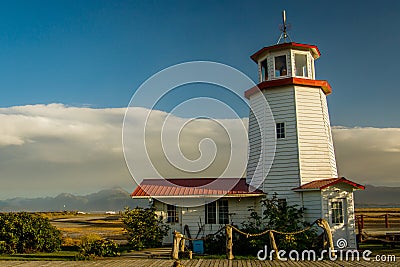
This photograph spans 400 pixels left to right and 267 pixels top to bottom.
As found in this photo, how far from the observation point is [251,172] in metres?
19.4

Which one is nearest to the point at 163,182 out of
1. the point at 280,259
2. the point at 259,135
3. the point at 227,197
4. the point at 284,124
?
the point at 227,197

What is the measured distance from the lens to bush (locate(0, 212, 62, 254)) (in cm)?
1692

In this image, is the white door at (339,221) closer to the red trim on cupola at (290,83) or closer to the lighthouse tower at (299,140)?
the lighthouse tower at (299,140)

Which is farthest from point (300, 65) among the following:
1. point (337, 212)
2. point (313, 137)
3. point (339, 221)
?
point (339, 221)

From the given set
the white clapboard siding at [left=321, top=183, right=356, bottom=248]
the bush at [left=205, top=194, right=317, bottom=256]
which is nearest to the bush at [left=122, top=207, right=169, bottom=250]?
the bush at [left=205, top=194, right=317, bottom=256]

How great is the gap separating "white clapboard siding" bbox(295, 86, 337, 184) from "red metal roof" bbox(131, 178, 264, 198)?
2.36 meters

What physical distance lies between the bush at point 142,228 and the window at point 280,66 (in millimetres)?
8597

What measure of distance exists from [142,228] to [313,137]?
8428 millimetres

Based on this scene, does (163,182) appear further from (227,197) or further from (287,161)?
(287,161)

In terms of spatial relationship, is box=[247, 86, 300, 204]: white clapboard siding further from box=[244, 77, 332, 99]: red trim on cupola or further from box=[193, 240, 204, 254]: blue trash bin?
box=[193, 240, 204, 254]: blue trash bin

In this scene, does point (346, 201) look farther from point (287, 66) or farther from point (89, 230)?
point (89, 230)

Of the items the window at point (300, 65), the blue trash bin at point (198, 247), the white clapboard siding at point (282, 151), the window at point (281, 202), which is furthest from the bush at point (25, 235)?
the window at point (300, 65)

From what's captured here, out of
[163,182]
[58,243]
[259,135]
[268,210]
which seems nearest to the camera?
[268,210]

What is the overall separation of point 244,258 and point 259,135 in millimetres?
6303
